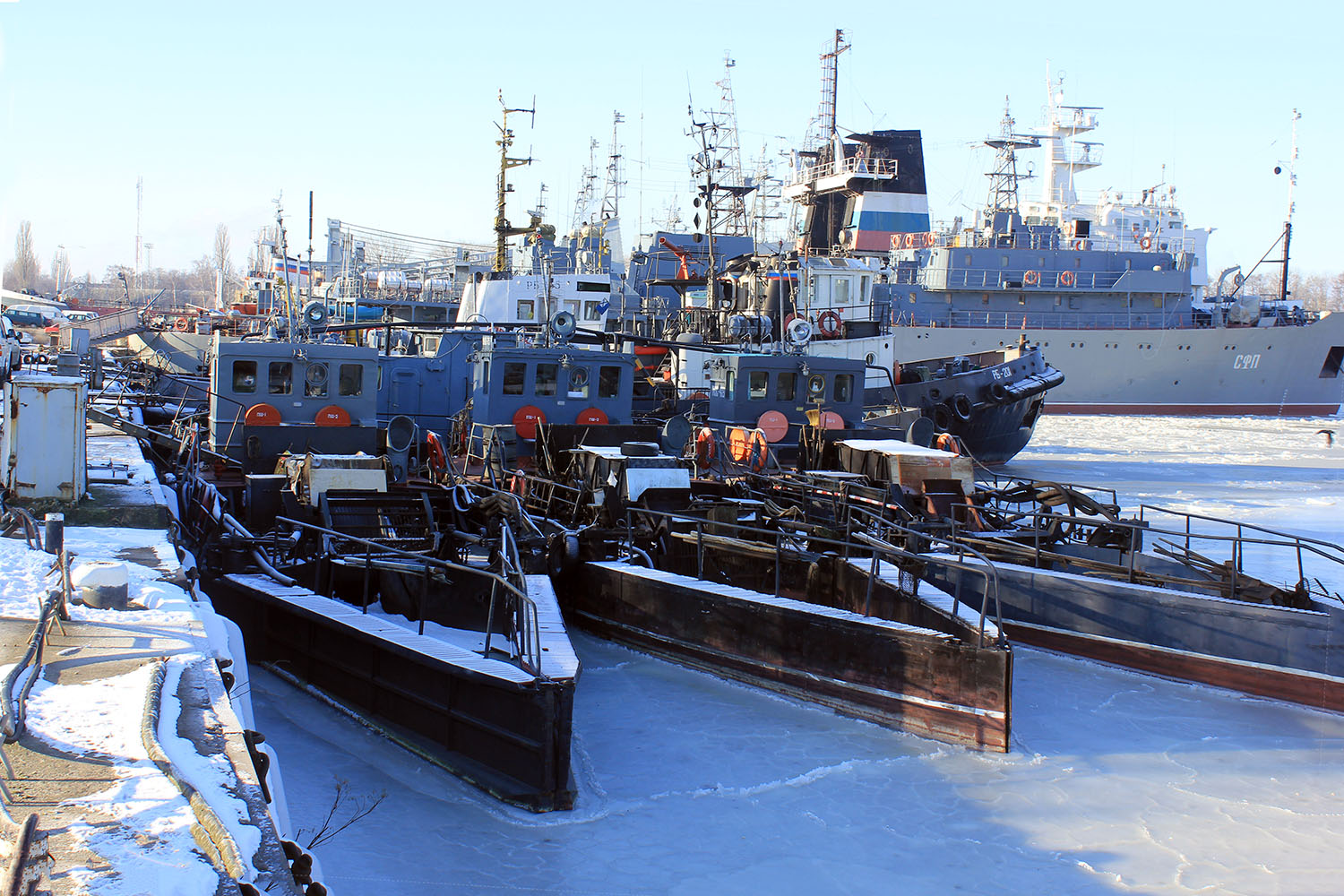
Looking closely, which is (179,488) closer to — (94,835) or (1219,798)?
(94,835)

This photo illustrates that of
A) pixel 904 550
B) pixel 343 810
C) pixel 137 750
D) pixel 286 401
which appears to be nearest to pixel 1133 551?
pixel 904 550

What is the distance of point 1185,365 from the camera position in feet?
149

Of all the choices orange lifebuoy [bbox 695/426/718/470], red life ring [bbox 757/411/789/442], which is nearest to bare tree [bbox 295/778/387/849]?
orange lifebuoy [bbox 695/426/718/470]

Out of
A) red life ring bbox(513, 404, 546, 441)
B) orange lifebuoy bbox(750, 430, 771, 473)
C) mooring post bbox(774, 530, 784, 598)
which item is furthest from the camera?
red life ring bbox(513, 404, 546, 441)

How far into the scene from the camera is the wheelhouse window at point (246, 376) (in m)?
15.7

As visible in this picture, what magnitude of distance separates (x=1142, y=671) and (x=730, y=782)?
5.27 metres

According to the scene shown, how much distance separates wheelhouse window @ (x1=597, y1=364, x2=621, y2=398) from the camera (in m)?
18.5

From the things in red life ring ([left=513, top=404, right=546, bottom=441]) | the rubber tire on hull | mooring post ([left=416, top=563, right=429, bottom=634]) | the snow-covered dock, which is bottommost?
mooring post ([left=416, top=563, right=429, bottom=634])

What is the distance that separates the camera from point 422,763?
815 cm

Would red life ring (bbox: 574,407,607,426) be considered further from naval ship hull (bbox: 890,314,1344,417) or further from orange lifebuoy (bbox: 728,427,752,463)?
naval ship hull (bbox: 890,314,1344,417)

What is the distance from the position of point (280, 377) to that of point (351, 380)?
3.41ft

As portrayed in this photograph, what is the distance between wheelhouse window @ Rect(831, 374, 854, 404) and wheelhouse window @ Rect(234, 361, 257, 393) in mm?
10613

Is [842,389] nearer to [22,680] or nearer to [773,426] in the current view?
[773,426]

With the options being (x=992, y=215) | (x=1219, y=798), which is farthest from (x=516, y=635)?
(x=992, y=215)
